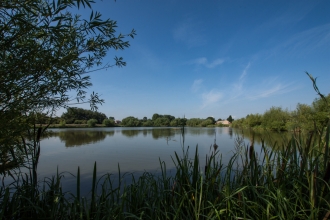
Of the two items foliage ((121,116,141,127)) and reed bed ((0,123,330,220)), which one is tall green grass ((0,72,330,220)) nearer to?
reed bed ((0,123,330,220))

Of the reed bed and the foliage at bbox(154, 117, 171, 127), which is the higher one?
the foliage at bbox(154, 117, 171, 127)

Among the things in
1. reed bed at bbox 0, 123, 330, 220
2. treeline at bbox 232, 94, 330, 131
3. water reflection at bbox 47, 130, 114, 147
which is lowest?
water reflection at bbox 47, 130, 114, 147

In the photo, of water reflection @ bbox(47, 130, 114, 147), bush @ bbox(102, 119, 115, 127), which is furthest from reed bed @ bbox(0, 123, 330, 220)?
bush @ bbox(102, 119, 115, 127)

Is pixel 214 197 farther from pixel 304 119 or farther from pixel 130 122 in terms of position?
pixel 130 122

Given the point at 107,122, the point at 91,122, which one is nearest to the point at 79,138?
the point at 91,122

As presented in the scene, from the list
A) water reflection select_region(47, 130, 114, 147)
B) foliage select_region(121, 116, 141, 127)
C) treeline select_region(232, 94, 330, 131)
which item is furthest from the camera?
foliage select_region(121, 116, 141, 127)

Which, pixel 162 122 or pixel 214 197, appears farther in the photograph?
pixel 162 122

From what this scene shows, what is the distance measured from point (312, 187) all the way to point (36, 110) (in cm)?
337

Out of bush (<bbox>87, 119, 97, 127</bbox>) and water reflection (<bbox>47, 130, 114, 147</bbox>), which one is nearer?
water reflection (<bbox>47, 130, 114, 147</bbox>)

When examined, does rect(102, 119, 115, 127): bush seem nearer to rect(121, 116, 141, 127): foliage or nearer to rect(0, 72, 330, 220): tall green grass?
rect(121, 116, 141, 127): foliage

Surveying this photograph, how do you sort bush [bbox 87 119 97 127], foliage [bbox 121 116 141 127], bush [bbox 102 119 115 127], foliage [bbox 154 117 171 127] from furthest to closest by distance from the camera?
foliage [bbox 154 117 171 127], foliage [bbox 121 116 141 127], bush [bbox 102 119 115 127], bush [bbox 87 119 97 127]

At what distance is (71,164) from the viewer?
7691 mm

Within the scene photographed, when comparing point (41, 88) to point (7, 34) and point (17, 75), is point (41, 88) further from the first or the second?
point (7, 34)

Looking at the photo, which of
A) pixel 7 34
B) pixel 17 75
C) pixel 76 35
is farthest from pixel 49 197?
pixel 76 35
